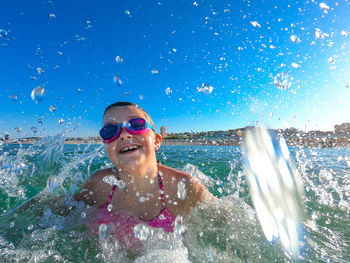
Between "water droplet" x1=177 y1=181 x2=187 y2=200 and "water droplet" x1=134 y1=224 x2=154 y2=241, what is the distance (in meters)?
0.72

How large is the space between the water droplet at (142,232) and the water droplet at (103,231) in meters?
0.36

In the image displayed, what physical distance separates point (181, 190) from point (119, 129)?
1.36 meters

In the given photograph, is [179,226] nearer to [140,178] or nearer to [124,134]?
[140,178]

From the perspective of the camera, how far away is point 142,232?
248 cm

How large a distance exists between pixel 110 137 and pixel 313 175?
6479 millimetres

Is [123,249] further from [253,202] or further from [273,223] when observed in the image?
[253,202]

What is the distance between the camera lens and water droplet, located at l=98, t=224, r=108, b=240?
2.32 meters

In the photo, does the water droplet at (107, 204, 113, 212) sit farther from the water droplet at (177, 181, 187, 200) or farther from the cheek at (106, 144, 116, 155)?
the water droplet at (177, 181, 187, 200)

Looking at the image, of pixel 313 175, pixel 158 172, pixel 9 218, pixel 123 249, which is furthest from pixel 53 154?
pixel 313 175

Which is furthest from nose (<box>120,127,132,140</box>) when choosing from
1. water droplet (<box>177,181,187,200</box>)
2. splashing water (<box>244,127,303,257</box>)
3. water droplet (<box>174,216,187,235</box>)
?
splashing water (<box>244,127,303,257</box>)

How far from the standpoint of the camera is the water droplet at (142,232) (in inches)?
93.0

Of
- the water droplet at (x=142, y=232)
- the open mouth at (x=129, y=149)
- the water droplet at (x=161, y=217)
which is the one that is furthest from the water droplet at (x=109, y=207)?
the open mouth at (x=129, y=149)

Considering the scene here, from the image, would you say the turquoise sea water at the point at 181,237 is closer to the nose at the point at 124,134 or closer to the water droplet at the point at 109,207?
the water droplet at the point at 109,207

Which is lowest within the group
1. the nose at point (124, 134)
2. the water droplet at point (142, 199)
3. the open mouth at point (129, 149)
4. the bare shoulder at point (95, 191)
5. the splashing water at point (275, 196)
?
the splashing water at point (275, 196)
